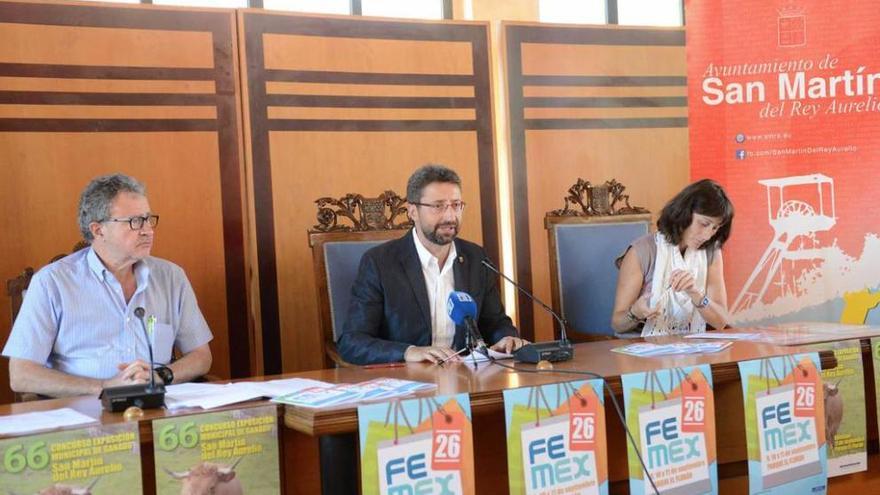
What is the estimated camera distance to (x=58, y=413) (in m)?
1.96

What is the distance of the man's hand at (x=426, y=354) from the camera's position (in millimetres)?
2555

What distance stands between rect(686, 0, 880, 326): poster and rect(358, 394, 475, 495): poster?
8.08 feet

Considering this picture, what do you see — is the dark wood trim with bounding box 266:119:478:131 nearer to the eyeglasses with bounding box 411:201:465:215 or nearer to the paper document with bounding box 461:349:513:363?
the eyeglasses with bounding box 411:201:465:215

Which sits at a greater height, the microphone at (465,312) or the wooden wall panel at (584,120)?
the wooden wall panel at (584,120)

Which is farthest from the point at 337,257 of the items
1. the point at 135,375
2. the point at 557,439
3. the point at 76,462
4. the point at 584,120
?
the point at 584,120

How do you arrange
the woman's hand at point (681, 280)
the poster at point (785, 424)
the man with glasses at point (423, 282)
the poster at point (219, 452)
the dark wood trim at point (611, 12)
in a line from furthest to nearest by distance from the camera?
the dark wood trim at point (611, 12)
the woman's hand at point (681, 280)
the man with glasses at point (423, 282)
the poster at point (785, 424)
the poster at point (219, 452)

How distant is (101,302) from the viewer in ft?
8.93

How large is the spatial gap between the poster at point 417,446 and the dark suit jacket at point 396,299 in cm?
89

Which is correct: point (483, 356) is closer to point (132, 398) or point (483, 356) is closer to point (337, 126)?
point (132, 398)

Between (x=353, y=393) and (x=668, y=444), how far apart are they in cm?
74

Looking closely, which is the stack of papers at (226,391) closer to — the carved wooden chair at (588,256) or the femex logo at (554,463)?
the femex logo at (554,463)

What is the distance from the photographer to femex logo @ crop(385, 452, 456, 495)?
1.91m

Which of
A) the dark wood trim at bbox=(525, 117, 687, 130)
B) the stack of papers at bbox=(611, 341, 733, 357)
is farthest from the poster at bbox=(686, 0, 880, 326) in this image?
the stack of papers at bbox=(611, 341, 733, 357)

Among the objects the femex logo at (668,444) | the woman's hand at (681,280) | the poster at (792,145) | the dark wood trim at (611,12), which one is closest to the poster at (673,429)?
the femex logo at (668,444)
